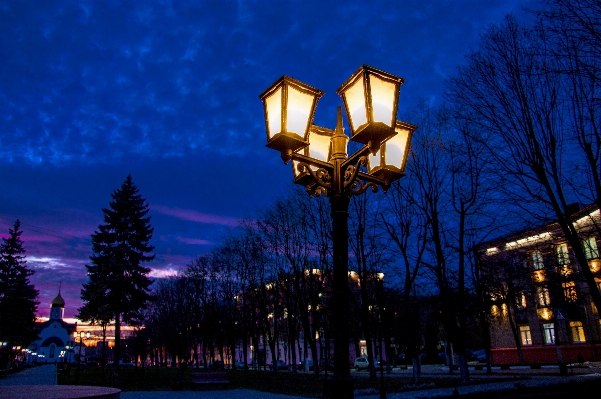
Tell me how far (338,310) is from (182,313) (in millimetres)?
58512

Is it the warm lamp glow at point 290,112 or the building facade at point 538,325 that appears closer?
the warm lamp glow at point 290,112

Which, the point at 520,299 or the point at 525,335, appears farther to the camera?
the point at 525,335

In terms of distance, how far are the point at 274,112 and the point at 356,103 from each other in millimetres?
897

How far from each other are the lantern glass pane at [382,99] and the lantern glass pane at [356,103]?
0.36ft

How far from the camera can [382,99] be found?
14.8 feet

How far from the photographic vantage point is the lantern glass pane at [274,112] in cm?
466

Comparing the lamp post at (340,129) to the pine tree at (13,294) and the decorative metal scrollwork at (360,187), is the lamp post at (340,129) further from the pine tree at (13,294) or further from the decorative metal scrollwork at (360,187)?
the pine tree at (13,294)

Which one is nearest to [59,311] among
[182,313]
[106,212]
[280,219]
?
[182,313]

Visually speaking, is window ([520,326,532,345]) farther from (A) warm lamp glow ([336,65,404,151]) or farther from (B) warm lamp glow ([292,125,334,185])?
(A) warm lamp glow ([336,65,404,151])

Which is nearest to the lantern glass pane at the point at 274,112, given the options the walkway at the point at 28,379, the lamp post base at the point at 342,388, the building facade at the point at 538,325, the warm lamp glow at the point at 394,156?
the warm lamp glow at the point at 394,156

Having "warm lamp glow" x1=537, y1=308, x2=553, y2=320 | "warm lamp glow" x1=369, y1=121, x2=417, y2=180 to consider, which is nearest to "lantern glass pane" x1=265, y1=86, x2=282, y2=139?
"warm lamp glow" x1=369, y1=121, x2=417, y2=180

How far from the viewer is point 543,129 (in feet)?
31.5

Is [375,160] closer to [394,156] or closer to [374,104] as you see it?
[394,156]

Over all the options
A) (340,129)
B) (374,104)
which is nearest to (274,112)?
(340,129)
